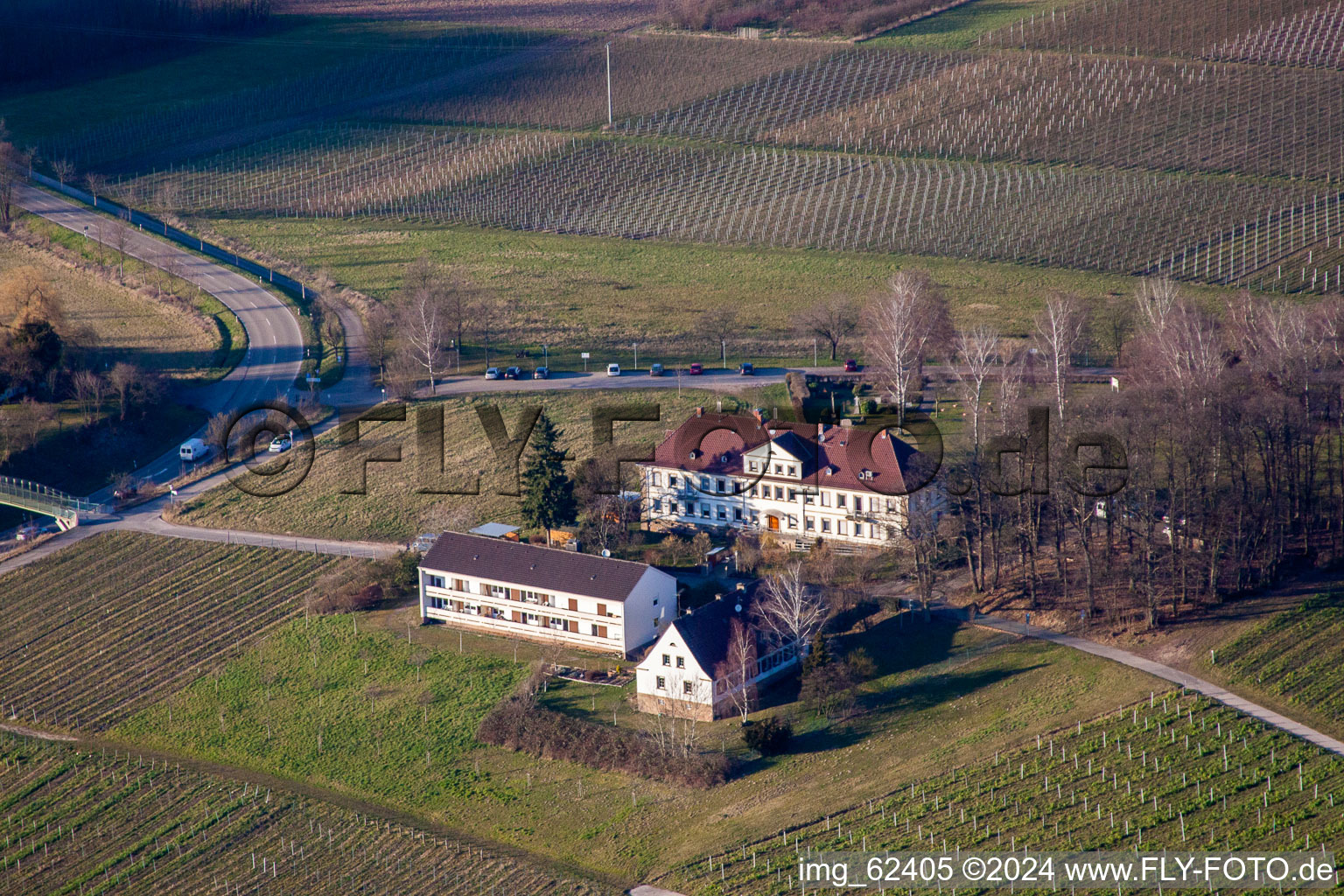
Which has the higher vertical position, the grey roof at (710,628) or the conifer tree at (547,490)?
the conifer tree at (547,490)

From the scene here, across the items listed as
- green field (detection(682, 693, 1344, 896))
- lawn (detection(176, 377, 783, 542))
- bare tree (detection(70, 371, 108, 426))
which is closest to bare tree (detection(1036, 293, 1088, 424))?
lawn (detection(176, 377, 783, 542))

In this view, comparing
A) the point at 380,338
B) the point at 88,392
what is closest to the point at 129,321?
the point at 88,392

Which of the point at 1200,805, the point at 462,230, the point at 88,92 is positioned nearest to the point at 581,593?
the point at 1200,805

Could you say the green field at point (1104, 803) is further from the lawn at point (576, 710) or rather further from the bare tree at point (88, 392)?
the bare tree at point (88, 392)

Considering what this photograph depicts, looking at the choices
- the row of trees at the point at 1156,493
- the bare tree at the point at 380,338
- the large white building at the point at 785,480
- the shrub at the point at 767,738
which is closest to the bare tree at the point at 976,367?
the row of trees at the point at 1156,493

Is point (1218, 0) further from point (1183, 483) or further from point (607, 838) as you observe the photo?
point (607, 838)
